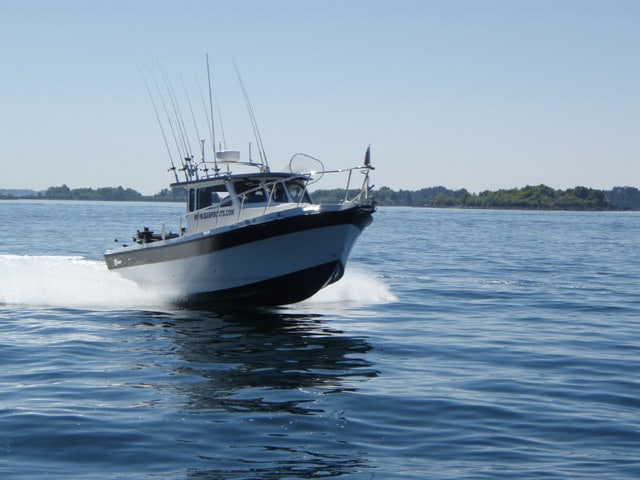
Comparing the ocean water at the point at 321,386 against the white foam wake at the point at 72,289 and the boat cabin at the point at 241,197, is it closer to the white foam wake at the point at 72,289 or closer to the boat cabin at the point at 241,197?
the white foam wake at the point at 72,289

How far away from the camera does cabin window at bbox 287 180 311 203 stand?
18.0 metres

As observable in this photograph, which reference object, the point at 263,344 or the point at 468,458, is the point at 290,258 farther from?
the point at 468,458

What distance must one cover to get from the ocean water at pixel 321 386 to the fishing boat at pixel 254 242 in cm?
58

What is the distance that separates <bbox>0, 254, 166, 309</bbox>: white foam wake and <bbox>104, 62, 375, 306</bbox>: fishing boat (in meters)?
0.49

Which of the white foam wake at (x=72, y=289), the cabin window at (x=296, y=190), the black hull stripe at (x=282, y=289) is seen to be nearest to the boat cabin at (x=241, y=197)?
the cabin window at (x=296, y=190)

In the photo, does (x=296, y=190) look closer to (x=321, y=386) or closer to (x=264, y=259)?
(x=264, y=259)

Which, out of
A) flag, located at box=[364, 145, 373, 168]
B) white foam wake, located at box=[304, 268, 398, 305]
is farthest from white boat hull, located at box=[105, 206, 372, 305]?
white foam wake, located at box=[304, 268, 398, 305]

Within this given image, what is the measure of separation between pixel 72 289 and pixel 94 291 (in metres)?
0.82

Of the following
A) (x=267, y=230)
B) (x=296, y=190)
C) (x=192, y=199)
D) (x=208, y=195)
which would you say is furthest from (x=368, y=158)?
(x=192, y=199)

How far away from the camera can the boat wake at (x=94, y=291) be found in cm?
1867

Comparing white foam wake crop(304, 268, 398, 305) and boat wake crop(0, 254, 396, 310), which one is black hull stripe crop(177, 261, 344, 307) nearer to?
boat wake crop(0, 254, 396, 310)

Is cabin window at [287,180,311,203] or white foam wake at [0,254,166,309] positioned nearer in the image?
cabin window at [287,180,311,203]

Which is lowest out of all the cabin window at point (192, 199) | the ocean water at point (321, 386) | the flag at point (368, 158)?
the ocean water at point (321, 386)

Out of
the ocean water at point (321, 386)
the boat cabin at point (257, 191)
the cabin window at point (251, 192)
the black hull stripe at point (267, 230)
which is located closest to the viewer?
the ocean water at point (321, 386)
